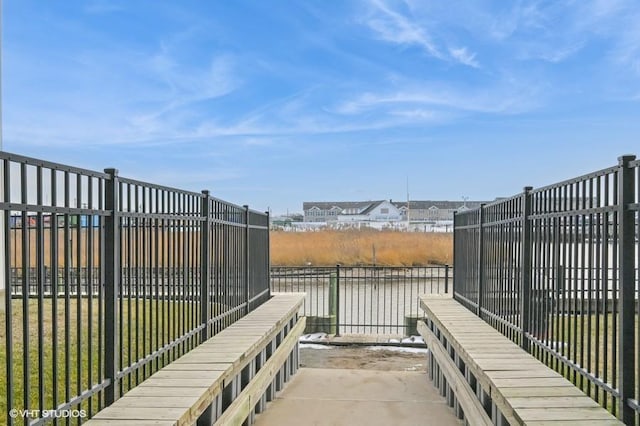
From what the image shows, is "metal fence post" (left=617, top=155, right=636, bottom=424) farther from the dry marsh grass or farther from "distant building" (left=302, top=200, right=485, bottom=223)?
"distant building" (left=302, top=200, right=485, bottom=223)

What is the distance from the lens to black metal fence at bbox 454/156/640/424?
2.68 m

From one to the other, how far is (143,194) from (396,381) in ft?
15.0

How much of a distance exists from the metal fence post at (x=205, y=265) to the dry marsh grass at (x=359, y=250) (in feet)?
61.7

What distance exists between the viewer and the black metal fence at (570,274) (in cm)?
268

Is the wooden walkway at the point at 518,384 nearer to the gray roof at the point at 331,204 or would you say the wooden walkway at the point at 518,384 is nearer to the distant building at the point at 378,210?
the distant building at the point at 378,210

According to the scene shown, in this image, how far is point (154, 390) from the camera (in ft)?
10.3

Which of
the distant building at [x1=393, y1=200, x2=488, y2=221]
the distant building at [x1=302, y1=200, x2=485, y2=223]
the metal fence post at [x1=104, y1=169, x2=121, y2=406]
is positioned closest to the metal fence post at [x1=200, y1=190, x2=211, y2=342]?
the metal fence post at [x1=104, y1=169, x2=121, y2=406]

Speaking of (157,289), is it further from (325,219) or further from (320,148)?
(325,219)

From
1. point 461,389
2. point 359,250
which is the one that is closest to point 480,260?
point 461,389

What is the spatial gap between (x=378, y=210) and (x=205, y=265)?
236ft

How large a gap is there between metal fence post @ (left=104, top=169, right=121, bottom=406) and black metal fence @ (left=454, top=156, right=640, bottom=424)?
2.60 m

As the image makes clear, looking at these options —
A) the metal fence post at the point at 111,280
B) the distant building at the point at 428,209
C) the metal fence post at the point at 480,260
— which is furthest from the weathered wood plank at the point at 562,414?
the distant building at the point at 428,209

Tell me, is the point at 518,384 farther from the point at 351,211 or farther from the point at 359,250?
the point at 351,211

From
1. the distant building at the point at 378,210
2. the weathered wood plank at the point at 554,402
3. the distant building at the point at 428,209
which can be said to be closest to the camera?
the weathered wood plank at the point at 554,402
